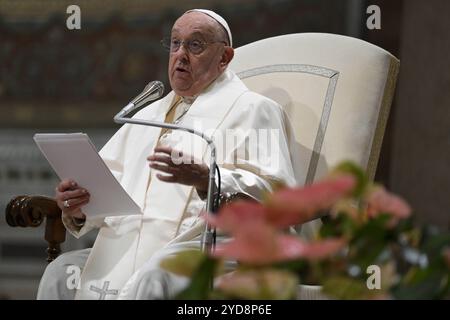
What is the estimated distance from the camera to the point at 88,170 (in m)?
3.01

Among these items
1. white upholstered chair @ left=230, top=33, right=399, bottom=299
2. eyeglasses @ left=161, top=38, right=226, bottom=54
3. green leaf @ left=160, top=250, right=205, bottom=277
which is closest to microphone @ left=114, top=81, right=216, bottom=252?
eyeglasses @ left=161, top=38, right=226, bottom=54

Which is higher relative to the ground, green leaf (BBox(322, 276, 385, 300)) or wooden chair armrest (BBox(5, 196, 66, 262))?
wooden chair armrest (BBox(5, 196, 66, 262))

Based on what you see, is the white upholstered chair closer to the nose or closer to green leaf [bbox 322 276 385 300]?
the nose

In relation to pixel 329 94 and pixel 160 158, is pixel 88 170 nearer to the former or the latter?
pixel 160 158

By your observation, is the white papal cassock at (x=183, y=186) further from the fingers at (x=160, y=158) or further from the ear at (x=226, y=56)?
the fingers at (x=160, y=158)

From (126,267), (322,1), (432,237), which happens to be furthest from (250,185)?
(322,1)

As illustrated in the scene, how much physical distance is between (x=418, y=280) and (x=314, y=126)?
7.53ft

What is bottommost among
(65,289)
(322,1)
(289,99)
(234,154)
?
(65,289)

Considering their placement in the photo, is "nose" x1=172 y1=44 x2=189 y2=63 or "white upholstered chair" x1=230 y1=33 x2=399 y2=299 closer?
"white upholstered chair" x1=230 y1=33 x2=399 y2=299

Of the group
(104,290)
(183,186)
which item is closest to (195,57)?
(183,186)

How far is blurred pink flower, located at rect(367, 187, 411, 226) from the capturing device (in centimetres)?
104

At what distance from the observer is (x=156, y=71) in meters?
6.64

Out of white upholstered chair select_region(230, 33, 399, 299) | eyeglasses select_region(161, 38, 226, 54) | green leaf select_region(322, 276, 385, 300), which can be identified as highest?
eyeglasses select_region(161, 38, 226, 54)

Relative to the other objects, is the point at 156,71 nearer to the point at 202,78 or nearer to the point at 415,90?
the point at 415,90
